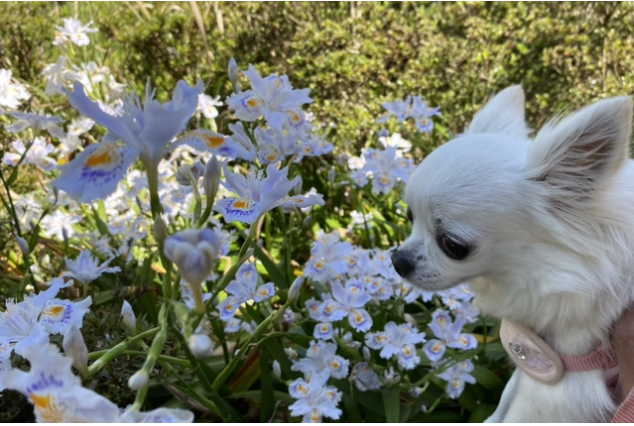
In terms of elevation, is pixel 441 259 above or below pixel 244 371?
above

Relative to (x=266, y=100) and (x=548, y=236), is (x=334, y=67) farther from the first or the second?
(x=548, y=236)

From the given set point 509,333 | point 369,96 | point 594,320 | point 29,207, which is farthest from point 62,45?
point 594,320

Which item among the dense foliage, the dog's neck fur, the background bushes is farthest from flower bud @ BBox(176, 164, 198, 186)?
the background bushes

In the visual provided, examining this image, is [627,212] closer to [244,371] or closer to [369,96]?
[244,371]

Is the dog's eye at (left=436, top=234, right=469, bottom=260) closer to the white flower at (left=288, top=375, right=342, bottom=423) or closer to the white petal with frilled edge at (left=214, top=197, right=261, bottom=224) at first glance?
the white flower at (left=288, top=375, right=342, bottom=423)

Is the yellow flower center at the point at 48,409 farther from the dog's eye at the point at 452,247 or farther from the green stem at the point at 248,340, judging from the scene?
the dog's eye at the point at 452,247

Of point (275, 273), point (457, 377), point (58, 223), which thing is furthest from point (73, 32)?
point (457, 377)
